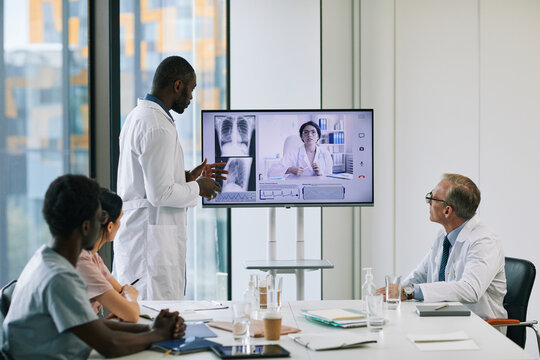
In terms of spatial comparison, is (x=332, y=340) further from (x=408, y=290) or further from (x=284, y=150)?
(x=284, y=150)

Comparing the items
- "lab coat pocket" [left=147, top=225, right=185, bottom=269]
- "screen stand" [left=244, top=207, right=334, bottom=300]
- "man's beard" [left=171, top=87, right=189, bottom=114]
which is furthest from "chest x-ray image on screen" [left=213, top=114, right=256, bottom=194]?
"lab coat pocket" [left=147, top=225, right=185, bottom=269]

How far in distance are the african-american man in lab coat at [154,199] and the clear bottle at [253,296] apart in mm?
840

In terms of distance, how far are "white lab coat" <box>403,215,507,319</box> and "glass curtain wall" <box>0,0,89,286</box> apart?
2013 millimetres

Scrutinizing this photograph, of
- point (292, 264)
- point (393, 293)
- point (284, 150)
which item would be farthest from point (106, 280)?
point (284, 150)

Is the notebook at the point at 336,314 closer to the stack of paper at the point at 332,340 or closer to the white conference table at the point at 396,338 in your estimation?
the white conference table at the point at 396,338

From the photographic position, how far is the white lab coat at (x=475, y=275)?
3.06 m

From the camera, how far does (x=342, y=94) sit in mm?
5434

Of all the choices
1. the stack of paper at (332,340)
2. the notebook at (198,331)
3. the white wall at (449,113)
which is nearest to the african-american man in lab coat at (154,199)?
the notebook at (198,331)

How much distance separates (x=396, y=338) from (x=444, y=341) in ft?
0.53

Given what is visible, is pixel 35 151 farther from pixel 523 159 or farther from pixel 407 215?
pixel 523 159

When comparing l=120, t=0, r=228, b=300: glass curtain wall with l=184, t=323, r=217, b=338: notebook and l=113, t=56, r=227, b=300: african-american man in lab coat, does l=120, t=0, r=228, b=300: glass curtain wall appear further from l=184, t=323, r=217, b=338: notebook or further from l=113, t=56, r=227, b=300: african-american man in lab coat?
l=184, t=323, r=217, b=338: notebook

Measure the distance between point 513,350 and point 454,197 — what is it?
4.17 ft

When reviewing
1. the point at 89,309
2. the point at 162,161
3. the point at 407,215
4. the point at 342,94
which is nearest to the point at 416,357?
the point at 89,309

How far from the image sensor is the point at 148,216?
3463mm
